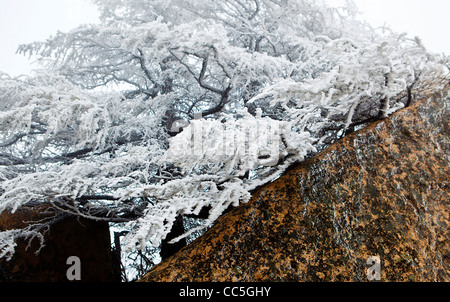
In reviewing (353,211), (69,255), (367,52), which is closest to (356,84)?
(367,52)

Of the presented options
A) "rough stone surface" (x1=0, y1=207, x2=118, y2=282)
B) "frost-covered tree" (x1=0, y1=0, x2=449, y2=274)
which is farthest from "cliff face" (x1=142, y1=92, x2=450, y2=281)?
"rough stone surface" (x1=0, y1=207, x2=118, y2=282)

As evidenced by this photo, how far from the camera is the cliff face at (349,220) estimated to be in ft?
5.31

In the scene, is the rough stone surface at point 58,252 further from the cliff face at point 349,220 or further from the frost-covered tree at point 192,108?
the cliff face at point 349,220

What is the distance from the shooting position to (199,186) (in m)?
1.84

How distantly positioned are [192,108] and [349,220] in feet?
10.4

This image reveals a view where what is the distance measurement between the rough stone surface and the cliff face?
7.50 ft

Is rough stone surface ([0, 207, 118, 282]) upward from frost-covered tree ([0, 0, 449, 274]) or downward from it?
downward

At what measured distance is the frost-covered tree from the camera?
1.63 metres

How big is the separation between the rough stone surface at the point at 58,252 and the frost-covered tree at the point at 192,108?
A: 9.8 inches

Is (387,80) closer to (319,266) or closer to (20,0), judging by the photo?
(319,266)

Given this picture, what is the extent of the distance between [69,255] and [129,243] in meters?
3.19

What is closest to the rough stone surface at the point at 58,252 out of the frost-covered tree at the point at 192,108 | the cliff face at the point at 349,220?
the frost-covered tree at the point at 192,108

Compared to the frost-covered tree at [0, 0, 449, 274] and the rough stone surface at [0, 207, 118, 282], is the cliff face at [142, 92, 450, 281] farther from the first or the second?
the rough stone surface at [0, 207, 118, 282]

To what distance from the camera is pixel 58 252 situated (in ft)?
12.1
